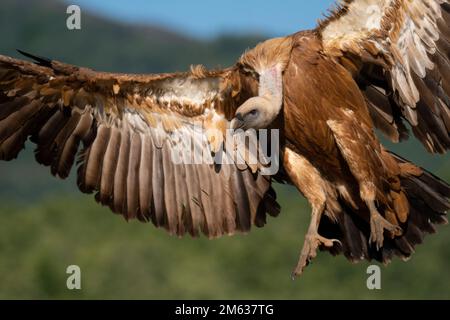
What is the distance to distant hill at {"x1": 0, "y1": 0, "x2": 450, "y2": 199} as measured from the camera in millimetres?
59781

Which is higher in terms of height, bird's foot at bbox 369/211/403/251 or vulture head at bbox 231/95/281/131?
vulture head at bbox 231/95/281/131

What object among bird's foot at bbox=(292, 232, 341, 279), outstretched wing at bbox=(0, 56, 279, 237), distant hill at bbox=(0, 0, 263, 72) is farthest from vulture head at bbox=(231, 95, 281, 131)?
distant hill at bbox=(0, 0, 263, 72)

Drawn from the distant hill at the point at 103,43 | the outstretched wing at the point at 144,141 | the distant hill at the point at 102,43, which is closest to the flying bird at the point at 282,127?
the outstretched wing at the point at 144,141

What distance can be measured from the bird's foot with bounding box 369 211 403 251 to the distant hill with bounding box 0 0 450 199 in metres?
42.5

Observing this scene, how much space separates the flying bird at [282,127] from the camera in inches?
379

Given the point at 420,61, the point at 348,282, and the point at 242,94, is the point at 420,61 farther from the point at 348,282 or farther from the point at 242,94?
the point at 348,282

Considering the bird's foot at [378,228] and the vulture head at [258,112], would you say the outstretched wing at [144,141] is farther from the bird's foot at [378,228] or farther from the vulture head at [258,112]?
the bird's foot at [378,228]

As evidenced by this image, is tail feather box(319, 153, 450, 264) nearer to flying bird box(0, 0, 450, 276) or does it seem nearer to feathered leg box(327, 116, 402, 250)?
flying bird box(0, 0, 450, 276)

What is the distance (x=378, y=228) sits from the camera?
962 centimetres

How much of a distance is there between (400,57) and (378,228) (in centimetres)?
135

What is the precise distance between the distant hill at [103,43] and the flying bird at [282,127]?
135ft

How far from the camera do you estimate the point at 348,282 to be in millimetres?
28641

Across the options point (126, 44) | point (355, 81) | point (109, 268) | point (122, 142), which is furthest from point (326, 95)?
point (126, 44)
